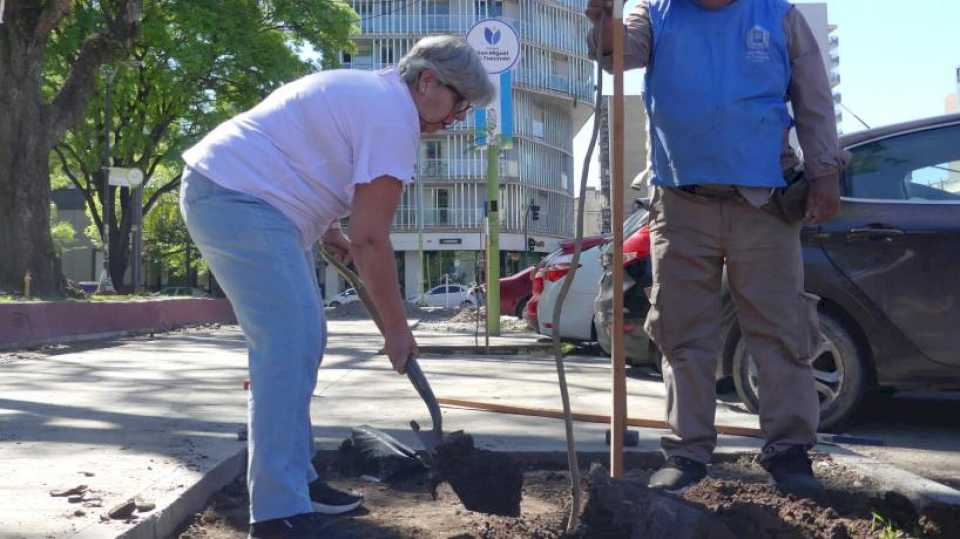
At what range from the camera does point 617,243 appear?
11.3 feet

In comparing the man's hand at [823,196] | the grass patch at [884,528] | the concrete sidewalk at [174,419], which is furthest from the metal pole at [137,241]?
the grass patch at [884,528]

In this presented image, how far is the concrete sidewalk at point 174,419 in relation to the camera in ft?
11.8

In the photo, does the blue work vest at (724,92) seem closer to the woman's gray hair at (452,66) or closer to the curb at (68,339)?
the woman's gray hair at (452,66)

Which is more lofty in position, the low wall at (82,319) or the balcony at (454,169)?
the balcony at (454,169)

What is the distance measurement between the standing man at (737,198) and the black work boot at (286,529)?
1284mm

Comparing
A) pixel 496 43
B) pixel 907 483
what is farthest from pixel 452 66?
pixel 496 43

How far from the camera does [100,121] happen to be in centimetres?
3462

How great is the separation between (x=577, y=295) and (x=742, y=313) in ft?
22.2

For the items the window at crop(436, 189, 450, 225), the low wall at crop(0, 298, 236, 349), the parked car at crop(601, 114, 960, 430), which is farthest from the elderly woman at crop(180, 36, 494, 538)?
the window at crop(436, 189, 450, 225)

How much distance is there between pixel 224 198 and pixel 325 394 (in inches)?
169

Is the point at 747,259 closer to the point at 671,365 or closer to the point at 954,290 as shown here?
the point at 671,365

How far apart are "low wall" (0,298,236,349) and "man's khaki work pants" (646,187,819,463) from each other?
8.88m

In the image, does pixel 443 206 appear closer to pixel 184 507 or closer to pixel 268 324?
pixel 184 507

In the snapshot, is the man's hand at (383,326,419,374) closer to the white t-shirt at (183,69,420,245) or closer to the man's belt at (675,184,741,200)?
the white t-shirt at (183,69,420,245)
